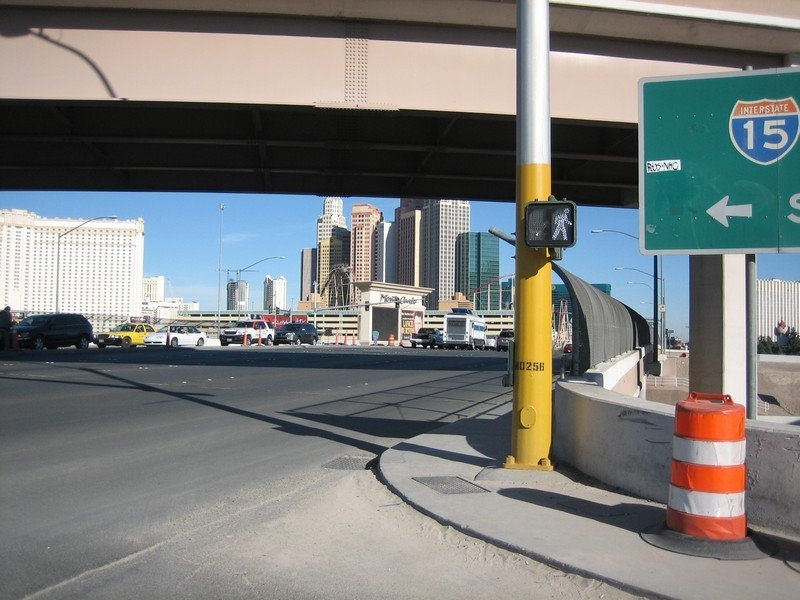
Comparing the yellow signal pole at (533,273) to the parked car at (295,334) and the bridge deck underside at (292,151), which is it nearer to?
the bridge deck underside at (292,151)

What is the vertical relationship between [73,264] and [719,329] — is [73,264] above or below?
above

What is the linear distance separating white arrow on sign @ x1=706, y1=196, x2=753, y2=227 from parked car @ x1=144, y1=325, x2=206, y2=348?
4348cm

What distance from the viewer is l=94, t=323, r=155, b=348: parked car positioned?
4441 centimetres

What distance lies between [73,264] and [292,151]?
121161mm

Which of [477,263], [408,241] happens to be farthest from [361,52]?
[408,241]

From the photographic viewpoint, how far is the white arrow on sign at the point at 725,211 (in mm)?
7453

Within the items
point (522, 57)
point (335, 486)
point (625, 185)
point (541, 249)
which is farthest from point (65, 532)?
point (625, 185)

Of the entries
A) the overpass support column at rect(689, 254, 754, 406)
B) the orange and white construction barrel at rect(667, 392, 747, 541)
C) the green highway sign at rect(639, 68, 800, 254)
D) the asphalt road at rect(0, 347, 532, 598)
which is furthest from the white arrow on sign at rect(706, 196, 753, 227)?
the overpass support column at rect(689, 254, 754, 406)

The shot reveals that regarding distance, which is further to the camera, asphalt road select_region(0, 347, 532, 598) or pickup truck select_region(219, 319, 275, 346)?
pickup truck select_region(219, 319, 275, 346)

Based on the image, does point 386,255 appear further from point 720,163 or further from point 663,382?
point 720,163

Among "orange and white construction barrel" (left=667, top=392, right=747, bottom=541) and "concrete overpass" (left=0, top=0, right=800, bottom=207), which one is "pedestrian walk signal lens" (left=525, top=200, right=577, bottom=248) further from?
"concrete overpass" (left=0, top=0, right=800, bottom=207)

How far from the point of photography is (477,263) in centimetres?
17788

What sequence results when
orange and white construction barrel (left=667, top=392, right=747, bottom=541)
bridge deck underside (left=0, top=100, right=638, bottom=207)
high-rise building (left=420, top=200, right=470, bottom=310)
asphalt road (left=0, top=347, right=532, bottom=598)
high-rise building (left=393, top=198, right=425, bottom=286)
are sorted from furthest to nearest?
1. high-rise building (left=393, top=198, right=425, bottom=286)
2. high-rise building (left=420, top=200, right=470, bottom=310)
3. bridge deck underside (left=0, top=100, right=638, bottom=207)
4. asphalt road (left=0, top=347, right=532, bottom=598)
5. orange and white construction barrel (left=667, top=392, right=747, bottom=541)

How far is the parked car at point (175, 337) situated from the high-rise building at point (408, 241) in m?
130
